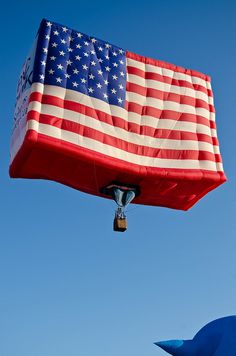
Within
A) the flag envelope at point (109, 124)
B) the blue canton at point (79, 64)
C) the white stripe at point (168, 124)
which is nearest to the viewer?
the flag envelope at point (109, 124)

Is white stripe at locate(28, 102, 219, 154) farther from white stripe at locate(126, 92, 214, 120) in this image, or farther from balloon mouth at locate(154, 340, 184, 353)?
balloon mouth at locate(154, 340, 184, 353)

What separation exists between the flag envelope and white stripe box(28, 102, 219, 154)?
0.03m

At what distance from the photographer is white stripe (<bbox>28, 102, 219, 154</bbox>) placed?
16609 millimetres

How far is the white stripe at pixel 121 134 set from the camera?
16609 mm

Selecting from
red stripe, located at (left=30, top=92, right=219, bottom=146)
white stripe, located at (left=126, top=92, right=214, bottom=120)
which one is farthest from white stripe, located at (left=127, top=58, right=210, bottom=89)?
red stripe, located at (left=30, top=92, right=219, bottom=146)

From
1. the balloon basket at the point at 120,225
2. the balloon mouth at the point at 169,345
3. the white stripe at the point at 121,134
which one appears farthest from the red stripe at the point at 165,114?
the balloon mouth at the point at 169,345

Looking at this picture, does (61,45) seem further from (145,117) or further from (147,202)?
(147,202)

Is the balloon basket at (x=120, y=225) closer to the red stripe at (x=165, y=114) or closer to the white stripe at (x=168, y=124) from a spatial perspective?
the white stripe at (x=168, y=124)

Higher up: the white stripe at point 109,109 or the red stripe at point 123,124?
the white stripe at point 109,109

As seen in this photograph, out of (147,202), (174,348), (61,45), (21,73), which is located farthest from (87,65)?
(174,348)

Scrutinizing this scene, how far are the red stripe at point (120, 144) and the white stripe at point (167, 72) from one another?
10.4 feet

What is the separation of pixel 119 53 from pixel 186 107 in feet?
9.61

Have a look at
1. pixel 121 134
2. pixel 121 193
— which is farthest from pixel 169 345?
pixel 121 134

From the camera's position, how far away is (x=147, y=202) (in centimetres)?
1961
